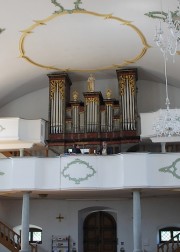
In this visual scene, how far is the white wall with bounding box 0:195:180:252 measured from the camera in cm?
1919

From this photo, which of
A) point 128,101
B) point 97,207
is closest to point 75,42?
point 128,101

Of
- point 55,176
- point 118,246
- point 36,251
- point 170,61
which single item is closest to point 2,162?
point 55,176

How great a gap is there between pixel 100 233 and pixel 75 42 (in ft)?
28.3

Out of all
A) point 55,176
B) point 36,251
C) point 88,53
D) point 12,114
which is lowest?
point 36,251

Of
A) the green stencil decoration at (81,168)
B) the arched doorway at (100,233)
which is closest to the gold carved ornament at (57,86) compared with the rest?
the green stencil decoration at (81,168)

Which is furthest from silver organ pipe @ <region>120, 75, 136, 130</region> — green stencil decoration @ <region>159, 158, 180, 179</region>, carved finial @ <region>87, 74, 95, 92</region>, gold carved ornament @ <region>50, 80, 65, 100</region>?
green stencil decoration @ <region>159, 158, 180, 179</region>

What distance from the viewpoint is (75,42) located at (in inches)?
676

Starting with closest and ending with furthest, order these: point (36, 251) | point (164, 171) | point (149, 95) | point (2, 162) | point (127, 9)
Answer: point (127, 9), point (164, 171), point (2, 162), point (36, 251), point (149, 95)

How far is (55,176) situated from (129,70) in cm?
648

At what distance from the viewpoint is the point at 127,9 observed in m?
14.4

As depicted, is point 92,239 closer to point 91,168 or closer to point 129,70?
point 91,168

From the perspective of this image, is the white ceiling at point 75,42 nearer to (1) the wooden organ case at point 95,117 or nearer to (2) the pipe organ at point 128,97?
(2) the pipe organ at point 128,97

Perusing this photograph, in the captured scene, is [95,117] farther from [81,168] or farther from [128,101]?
[81,168]

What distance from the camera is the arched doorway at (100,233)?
19734 mm
